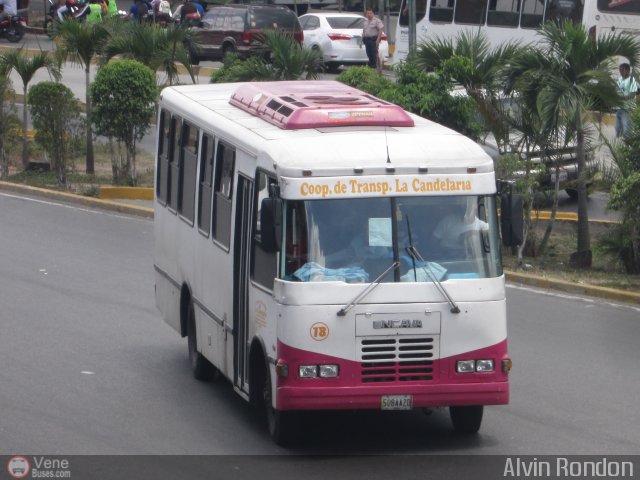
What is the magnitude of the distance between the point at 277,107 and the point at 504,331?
263 cm

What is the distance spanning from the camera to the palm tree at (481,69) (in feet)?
57.6

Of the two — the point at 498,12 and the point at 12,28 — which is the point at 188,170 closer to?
the point at 498,12

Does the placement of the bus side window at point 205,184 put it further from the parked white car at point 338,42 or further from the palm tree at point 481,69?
the parked white car at point 338,42


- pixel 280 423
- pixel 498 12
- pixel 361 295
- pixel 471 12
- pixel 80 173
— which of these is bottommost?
pixel 80 173

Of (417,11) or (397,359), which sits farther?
(417,11)

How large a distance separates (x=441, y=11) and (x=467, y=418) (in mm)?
29754

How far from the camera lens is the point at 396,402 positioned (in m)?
8.88

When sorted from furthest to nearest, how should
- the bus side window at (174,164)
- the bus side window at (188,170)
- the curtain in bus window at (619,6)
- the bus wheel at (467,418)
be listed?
1. the curtain in bus window at (619,6)
2. the bus side window at (174,164)
3. the bus side window at (188,170)
4. the bus wheel at (467,418)

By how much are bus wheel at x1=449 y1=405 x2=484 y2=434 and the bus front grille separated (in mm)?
829

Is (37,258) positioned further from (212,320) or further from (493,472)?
(493,472)

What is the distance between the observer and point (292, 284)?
29.1 feet

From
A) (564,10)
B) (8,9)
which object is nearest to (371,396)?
(564,10)

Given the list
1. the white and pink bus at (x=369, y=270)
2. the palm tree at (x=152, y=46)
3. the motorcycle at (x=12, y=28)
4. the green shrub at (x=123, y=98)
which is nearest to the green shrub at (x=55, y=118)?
the green shrub at (x=123, y=98)

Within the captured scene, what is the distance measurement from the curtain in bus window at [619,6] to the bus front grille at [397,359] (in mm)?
25055
